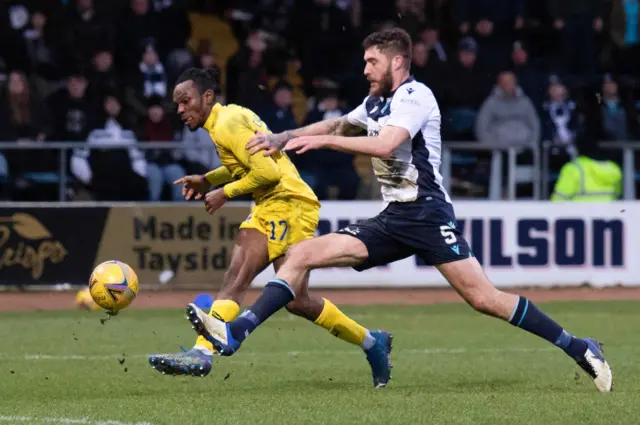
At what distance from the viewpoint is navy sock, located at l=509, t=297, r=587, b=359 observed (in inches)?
325

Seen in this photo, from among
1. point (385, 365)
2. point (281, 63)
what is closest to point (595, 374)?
point (385, 365)

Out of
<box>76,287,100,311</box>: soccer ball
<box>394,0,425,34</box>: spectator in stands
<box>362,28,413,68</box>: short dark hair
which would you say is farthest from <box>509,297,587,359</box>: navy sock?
<box>394,0,425,34</box>: spectator in stands

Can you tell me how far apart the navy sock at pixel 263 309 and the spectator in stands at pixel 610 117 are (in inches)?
461

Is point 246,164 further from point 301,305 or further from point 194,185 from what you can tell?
point 301,305

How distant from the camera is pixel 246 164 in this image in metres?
9.33

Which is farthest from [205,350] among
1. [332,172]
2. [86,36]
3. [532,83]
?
[532,83]

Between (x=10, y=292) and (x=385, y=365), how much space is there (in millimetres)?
9194

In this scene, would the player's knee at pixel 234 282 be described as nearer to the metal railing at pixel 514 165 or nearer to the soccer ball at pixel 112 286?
the soccer ball at pixel 112 286

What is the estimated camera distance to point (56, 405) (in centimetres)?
778

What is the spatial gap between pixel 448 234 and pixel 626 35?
46.9 feet

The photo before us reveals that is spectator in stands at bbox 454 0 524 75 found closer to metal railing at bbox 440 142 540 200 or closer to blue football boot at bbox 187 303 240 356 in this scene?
metal railing at bbox 440 142 540 200

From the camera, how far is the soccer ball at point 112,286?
966 cm

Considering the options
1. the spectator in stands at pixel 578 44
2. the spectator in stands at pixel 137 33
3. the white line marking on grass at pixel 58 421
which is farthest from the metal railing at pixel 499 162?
the white line marking on grass at pixel 58 421

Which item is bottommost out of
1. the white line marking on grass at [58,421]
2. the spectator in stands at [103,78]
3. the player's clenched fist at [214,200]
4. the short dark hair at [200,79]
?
the white line marking on grass at [58,421]
